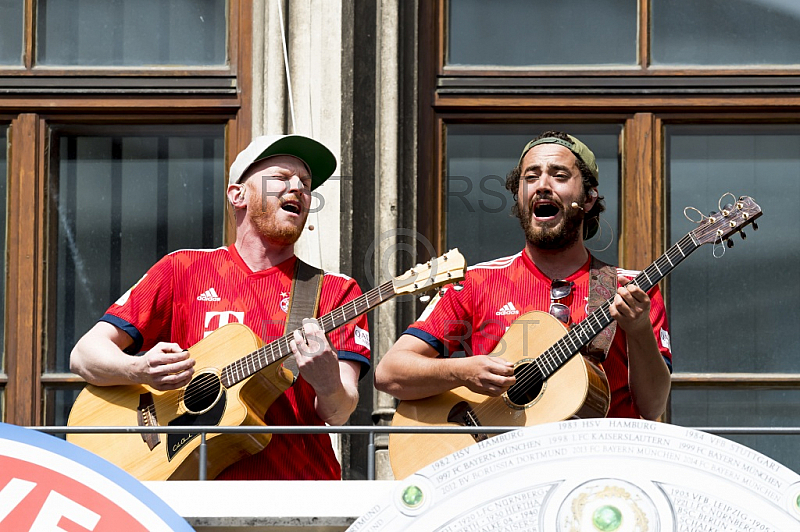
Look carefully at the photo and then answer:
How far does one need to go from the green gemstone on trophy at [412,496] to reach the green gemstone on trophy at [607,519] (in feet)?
1.61

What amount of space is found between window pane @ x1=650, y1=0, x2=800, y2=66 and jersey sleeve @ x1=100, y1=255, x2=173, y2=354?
8.20 feet

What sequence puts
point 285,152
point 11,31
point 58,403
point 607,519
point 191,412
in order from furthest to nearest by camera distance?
1. point 11,31
2. point 58,403
3. point 285,152
4. point 191,412
5. point 607,519

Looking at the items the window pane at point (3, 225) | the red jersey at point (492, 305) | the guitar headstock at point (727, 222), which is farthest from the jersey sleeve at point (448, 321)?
the window pane at point (3, 225)

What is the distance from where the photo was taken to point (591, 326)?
502 centimetres

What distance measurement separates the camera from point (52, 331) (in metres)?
6.56

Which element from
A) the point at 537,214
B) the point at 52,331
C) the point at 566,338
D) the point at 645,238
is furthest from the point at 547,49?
the point at 52,331

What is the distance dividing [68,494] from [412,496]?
3.26 ft

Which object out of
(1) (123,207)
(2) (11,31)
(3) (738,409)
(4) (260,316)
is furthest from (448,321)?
(2) (11,31)

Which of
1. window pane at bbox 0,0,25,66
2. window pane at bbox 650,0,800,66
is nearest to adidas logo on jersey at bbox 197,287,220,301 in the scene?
window pane at bbox 0,0,25,66

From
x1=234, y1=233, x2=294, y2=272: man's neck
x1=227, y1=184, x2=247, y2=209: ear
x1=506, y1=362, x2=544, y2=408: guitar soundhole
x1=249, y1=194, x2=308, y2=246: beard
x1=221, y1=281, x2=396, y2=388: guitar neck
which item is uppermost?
x1=227, y1=184, x2=247, y2=209: ear

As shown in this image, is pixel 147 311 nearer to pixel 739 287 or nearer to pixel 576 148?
pixel 576 148

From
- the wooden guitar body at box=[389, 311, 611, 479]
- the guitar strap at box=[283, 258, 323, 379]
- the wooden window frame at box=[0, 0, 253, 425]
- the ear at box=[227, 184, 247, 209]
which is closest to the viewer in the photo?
the wooden guitar body at box=[389, 311, 611, 479]

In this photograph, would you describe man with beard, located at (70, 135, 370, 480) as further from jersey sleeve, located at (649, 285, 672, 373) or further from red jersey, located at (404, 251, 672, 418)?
jersey sleeve, located at (649, 285, 672, 373)

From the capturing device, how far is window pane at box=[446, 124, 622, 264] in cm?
653
